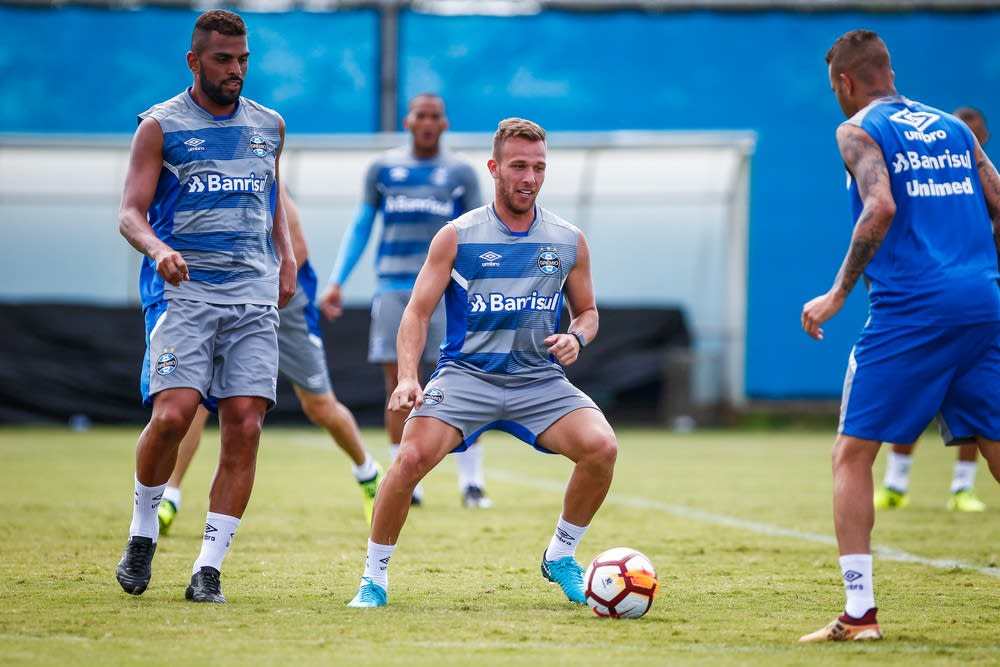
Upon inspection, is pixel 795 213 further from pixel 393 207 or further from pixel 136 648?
pixel 136 648

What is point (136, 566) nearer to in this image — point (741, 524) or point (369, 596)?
point (369, 596)

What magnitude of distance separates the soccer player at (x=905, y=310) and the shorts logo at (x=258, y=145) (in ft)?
8.55

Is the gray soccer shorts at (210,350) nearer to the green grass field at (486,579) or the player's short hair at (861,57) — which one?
the green grass field at (486,579)

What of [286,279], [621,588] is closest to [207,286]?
[286,279]

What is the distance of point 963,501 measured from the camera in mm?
10477

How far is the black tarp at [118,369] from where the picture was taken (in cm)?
1978

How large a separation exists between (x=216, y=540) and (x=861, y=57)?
134 inches

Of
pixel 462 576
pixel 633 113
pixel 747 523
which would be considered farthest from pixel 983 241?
pixel 633 113

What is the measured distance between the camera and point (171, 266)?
567 cm

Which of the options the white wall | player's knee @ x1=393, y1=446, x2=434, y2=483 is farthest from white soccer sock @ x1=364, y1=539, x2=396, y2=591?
the white wall

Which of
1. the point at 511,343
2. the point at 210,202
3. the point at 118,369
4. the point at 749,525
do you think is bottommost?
the point at 749,525

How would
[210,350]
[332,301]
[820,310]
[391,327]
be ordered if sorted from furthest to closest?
[391,327] < [332,301] < [210,350] < [820,310]

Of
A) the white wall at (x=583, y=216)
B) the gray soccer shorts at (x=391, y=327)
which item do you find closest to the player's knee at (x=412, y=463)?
the gray soccer shorts at (x=391, y=327)

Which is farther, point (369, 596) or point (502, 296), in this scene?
point (502, 296)
